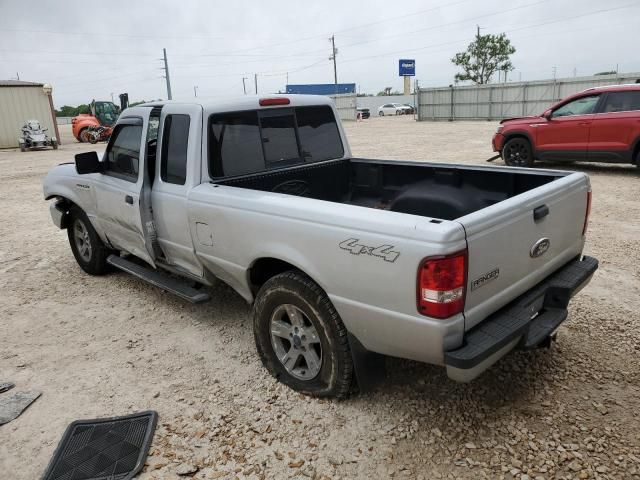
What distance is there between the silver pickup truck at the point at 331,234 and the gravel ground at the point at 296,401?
1.15 ft

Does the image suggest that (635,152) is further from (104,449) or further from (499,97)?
(499,97)

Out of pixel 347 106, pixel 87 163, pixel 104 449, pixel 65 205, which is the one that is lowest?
pixel 104 449

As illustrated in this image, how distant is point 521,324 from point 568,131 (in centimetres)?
937

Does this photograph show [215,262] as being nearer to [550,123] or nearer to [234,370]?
[234,370]

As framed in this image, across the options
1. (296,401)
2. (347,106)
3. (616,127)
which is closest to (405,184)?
(296,401)

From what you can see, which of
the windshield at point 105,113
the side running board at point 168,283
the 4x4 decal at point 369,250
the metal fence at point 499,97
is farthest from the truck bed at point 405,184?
the windshield at point 105,113

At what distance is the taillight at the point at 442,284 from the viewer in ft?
7.21

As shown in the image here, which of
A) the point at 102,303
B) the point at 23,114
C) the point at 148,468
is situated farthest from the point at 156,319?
the point at 23,114

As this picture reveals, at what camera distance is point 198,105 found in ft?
11.8

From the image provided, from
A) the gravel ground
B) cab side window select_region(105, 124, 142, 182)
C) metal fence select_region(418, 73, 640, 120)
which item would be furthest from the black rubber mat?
metal fence select_region(418, 73, 640, 120)

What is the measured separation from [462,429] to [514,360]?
867mm

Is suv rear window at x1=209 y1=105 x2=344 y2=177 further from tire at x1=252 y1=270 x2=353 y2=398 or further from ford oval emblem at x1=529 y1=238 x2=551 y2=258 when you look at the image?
ford oval emblem at x1=529 y1=238 x2=551 y2=258

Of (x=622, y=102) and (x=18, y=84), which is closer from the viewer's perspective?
(x=622, y=102)

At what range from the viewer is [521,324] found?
99.4 inches
